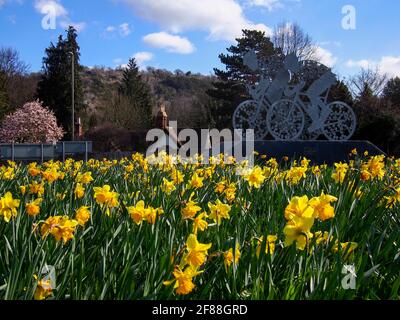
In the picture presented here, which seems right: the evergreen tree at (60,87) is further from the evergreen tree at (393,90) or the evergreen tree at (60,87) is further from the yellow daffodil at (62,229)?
the yellow daffodil at (62,229)

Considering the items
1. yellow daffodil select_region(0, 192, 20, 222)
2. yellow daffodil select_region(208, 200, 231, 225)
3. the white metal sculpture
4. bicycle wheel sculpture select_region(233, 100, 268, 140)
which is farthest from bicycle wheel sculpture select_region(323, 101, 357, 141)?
yellow daffodil select_region(0, 192, 20, 222)

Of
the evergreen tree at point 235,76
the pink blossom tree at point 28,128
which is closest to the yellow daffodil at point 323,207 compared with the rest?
the pink blossom tree at point 28,128

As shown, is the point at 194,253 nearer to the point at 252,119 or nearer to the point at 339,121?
the point at 252,119

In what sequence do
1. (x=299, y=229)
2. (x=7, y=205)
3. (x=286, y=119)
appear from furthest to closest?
(x=286, y=119)
(x=7, y=205)
(x=299, y=229)

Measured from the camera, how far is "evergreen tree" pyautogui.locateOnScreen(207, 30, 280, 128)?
36812 millimetres

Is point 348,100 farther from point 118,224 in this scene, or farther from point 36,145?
point 118,224

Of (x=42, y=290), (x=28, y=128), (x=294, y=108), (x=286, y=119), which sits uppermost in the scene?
(x=294, y=108)

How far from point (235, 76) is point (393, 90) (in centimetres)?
1202

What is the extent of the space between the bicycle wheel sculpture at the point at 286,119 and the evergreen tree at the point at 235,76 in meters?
20.7

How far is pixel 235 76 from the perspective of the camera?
3800 cm

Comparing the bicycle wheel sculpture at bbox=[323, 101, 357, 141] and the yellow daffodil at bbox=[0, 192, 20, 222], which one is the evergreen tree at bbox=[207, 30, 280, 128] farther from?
the yellow daffodil at bbox=[0, 192, 20, 222]

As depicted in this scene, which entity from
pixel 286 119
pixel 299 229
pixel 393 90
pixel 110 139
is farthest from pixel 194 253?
pixel 393 90

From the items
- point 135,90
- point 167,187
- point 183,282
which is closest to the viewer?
point 183,282

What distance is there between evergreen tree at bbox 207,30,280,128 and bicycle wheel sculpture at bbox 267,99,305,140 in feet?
67.8
